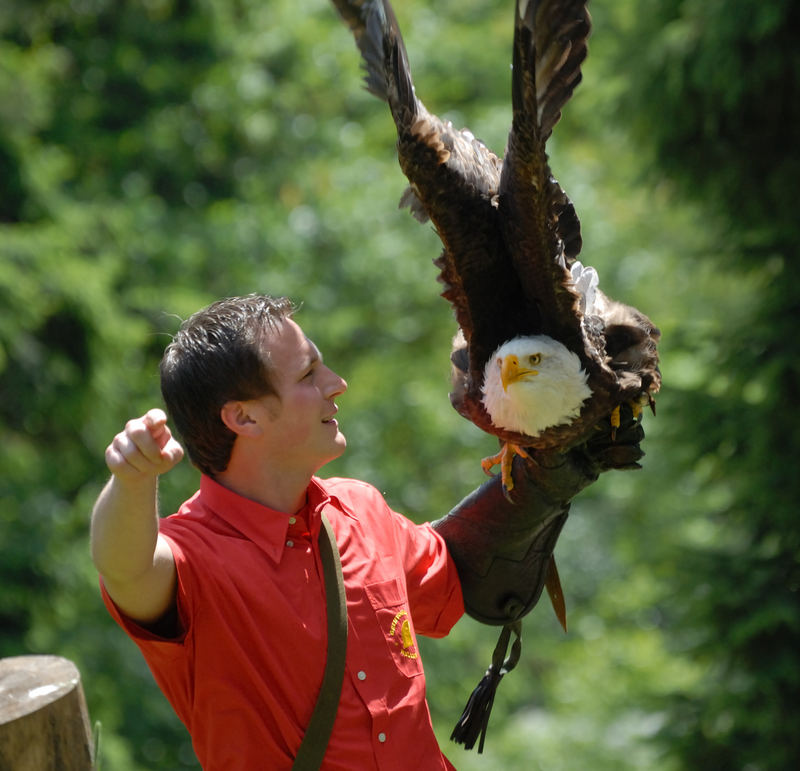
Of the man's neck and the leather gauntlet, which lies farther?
the leather gauntlet

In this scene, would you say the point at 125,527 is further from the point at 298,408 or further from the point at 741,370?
the point at 741,370

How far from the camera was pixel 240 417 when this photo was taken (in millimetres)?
1784

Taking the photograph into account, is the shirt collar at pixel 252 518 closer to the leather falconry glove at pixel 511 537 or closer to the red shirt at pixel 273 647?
the red shirt at pixel 273 647

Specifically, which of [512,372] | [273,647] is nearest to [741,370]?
[512,372]

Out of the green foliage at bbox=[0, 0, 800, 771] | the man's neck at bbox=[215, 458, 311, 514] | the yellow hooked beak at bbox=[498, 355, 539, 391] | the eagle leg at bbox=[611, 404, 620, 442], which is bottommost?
the man's neck at bbox=[215, 458, 311, 514]

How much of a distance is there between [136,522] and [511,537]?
100cm

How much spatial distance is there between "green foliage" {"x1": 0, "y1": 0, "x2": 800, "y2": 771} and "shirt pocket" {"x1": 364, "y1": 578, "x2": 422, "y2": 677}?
3078 millimetres

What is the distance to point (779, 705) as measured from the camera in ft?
15.1

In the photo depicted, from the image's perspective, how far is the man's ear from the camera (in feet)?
5.83

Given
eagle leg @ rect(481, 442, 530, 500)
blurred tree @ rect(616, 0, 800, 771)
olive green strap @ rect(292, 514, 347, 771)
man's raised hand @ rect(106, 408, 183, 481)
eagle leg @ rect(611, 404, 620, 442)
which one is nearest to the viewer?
man's raised hand @ rect(106, 408, 183, 481)

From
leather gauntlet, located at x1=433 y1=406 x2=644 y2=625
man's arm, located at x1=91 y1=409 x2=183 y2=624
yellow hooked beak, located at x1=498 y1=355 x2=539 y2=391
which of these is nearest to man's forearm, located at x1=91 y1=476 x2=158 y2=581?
man's arm, located at x1=91 y1=409 x2=183 y2=624

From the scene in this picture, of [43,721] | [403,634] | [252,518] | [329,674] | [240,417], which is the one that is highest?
[240,417]

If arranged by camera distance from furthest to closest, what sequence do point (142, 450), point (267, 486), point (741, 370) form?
point (741, 370)
point (267, 486)
point (142, 450)

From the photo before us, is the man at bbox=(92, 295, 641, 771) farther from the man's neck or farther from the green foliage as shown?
the green foliage
